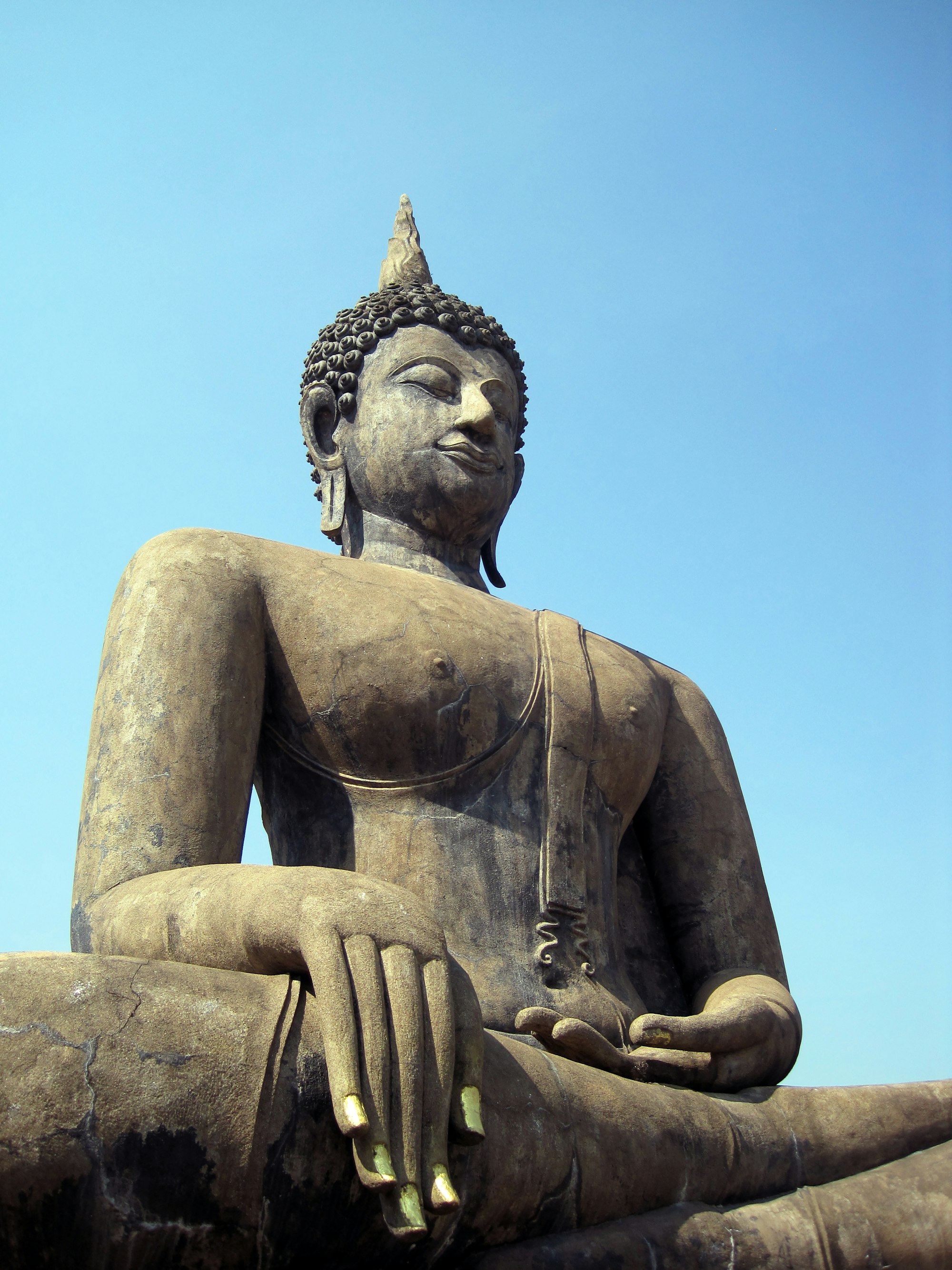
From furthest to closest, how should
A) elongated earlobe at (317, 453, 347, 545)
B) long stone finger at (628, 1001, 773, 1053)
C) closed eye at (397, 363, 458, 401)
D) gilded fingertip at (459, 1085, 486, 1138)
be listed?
1. elongated earlobe at (317, 453, 347, 545)
2. closed eye at (397, 363, 458, 401)
3. long stone finger at (628, 1001, 773, 1053)
4. gilded fingertip at (459, 1085, 486, 1138)

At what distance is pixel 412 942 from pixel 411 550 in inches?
123

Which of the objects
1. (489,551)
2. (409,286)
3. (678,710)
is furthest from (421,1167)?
(409,286)

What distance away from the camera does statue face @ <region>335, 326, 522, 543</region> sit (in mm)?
6930

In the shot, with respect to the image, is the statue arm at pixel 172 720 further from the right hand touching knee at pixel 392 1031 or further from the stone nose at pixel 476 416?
the stone nose at pixel 476 416

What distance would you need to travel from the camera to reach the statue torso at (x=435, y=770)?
18.1ft

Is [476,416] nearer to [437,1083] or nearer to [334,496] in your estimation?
[334,496]

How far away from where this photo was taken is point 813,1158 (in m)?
5.14

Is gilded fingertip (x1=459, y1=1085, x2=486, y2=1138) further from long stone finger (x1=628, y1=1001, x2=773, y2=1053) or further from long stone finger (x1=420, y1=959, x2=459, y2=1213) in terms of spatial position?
long stone finger (x1=628, y1=1001, x2=773, y2=1053)

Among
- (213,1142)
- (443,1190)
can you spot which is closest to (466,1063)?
(443,1190)

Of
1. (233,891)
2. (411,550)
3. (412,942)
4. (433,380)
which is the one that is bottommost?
(412,942)

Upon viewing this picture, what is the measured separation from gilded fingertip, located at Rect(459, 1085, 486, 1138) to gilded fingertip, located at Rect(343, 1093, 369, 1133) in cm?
35

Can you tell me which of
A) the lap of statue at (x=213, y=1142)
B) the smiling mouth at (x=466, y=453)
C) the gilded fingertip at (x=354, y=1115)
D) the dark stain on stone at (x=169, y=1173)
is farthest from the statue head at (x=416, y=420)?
the dark stain on stone at (x=169, y=1173)

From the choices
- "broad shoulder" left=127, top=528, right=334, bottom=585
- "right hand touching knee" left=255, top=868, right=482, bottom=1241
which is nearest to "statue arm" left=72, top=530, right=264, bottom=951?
"broad shoulder" left=127, top=528, right=334, bottom=585

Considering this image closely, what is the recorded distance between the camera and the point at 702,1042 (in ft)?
17.4
